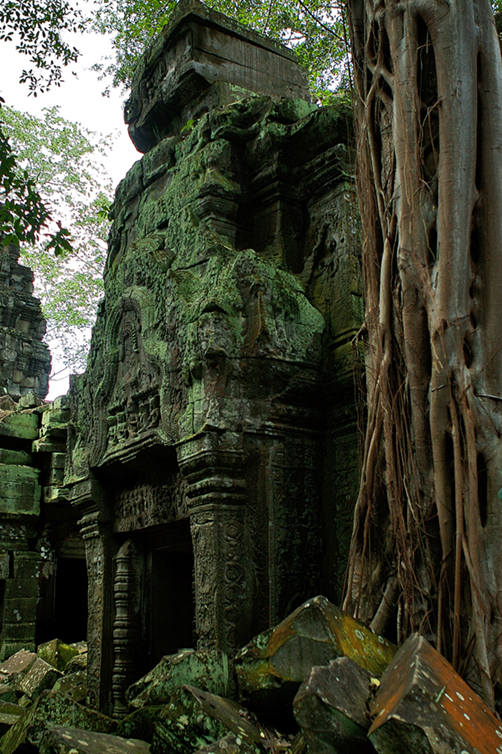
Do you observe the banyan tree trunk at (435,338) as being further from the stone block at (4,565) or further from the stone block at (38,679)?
the stone block at (4,565)

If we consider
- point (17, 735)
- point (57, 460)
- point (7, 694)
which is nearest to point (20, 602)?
point (57, 460)

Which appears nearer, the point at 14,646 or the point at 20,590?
the point at 14,646

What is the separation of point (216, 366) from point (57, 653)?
448 cm

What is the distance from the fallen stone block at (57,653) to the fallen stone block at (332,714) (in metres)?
5.35

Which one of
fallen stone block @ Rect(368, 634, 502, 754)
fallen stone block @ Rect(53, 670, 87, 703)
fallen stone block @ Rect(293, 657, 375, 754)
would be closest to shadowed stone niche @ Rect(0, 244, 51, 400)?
fallen stone block @ Rect(53, 670, 87, 703)

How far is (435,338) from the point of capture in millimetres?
3080

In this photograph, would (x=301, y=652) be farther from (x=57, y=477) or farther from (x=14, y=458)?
(x=14, y=458)

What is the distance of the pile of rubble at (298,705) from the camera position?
Result: 6.66 feet

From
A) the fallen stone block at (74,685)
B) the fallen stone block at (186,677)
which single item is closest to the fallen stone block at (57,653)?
the fallen stone block at (74,685)

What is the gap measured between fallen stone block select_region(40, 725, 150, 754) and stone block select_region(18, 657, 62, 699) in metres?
3.39

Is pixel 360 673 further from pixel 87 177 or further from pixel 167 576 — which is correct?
pixel 87 177

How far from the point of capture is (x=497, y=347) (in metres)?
3.02

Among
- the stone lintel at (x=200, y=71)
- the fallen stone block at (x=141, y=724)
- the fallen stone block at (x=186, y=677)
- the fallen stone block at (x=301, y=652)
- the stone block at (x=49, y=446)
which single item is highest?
the stone lintel at (x=200, y=71)

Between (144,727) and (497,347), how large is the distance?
232 centimetres
